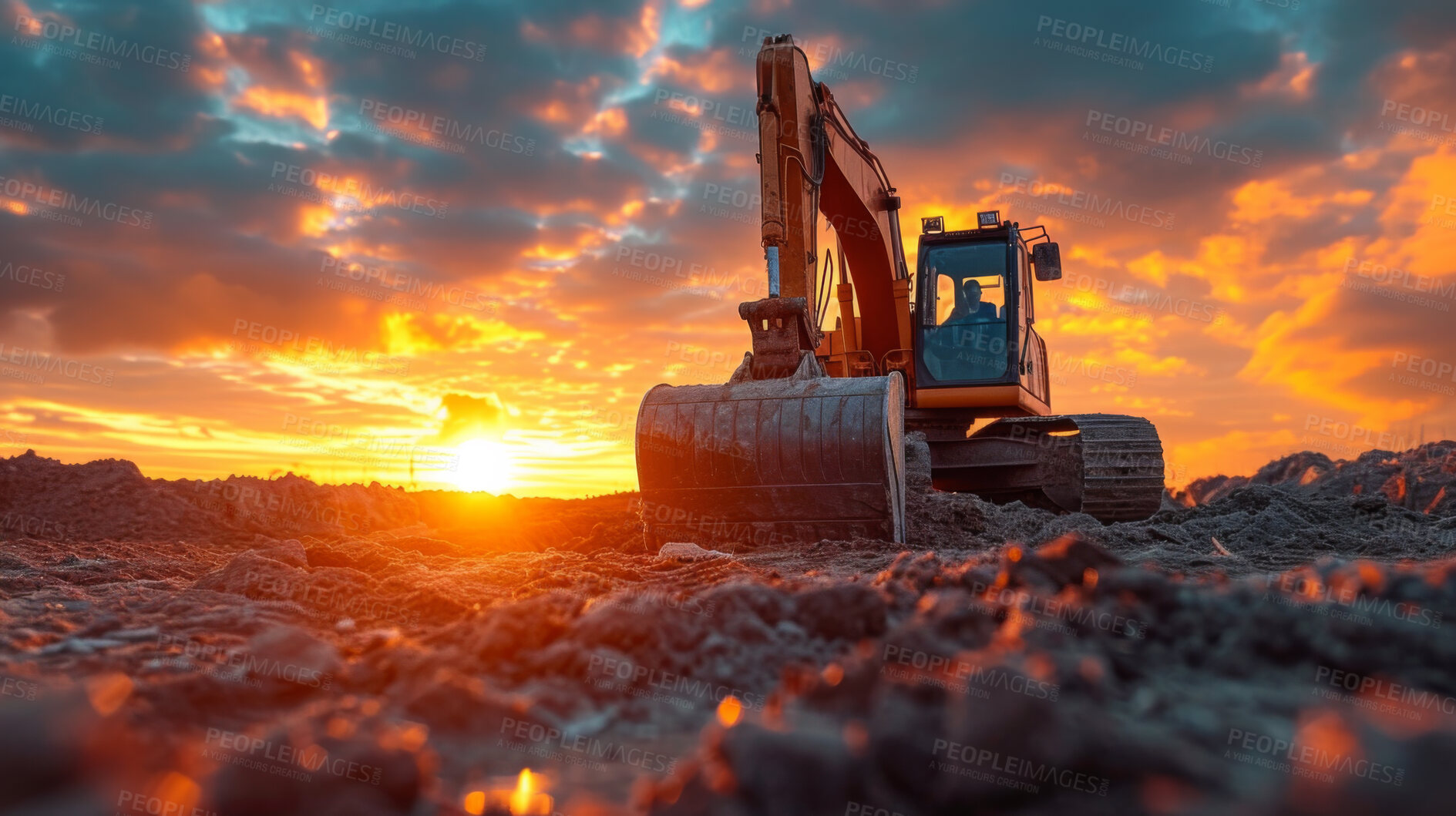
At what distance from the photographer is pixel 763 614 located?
252 centimetres

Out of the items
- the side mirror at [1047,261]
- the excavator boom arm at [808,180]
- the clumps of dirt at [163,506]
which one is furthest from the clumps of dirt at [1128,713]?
the clumps of dirt at [163,506]

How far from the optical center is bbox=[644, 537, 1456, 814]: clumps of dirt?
3.57ft

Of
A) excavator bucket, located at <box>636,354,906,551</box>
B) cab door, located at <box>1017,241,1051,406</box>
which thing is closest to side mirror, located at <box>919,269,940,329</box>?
cab door, located at <box>1017,241,1051,406</box>

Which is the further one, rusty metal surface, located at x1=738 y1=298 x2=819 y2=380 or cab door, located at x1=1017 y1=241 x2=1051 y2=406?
cab door, located at x1=1017 y1=241 x2=1051 y2=406

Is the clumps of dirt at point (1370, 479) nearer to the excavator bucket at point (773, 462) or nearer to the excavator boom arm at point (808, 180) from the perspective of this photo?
the excavator boom arm at point (808, 180)

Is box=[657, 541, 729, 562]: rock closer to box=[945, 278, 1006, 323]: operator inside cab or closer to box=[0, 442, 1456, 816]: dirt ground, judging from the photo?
box=[0, 442, 1456, 816]: dirt ground

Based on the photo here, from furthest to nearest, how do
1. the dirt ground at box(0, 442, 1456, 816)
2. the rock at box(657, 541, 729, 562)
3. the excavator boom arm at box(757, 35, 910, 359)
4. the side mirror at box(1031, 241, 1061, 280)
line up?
the side mirror at box(1031, 241, 1061, 280) < the excavator boom arm at box(757, 35, 910, 359) < the rock at box(657, 541, 729, 562) < the dirt ground at box(0, 442, 1456, 816)

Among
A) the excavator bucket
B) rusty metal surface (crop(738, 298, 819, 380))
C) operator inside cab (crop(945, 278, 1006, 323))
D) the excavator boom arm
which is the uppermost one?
the excavator boom arm

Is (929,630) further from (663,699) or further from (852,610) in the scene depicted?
(663,699)

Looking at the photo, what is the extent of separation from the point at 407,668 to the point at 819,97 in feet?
21.9

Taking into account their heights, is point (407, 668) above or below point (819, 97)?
below

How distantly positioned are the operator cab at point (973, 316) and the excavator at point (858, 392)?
0.02 m

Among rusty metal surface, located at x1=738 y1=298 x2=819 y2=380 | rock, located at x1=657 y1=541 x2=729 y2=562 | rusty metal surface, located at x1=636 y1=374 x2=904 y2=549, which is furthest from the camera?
rusty metal surface, located at x1=738 y1=298 x2=819 y2=380

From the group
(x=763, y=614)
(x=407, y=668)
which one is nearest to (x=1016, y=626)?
(x=763, y=614)
